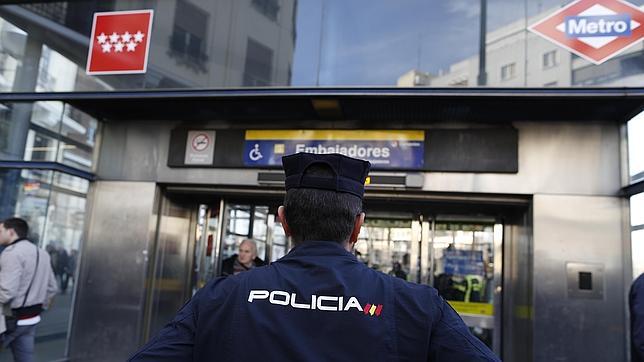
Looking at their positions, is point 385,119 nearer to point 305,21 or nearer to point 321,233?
point 305,21

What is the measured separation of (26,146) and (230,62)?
2990 millimetres

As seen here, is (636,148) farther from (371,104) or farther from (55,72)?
(55,72)

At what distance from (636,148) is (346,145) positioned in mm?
3129

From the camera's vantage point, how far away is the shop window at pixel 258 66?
19.0 feet

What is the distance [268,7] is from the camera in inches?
238

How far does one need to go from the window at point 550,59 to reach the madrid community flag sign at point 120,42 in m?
4.38

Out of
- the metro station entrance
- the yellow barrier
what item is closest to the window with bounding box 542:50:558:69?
the metro station entrance

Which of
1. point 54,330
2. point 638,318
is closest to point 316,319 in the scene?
point 638,318

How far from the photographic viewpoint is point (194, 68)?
5934 mm

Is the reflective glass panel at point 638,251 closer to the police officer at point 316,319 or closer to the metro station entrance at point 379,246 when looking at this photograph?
the metro station entrance at point 379,246

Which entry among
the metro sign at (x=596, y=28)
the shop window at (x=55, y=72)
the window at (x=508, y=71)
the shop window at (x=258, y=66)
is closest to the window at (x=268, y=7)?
the shop window at (x=258, y=66)

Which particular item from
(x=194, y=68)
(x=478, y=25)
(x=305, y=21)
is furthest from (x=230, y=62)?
(x=478, y=25)

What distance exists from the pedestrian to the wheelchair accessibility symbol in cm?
255

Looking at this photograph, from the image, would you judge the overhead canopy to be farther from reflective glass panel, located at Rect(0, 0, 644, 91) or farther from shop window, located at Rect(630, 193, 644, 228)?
shop window, located at Rect(630, 193, 644, 228)
